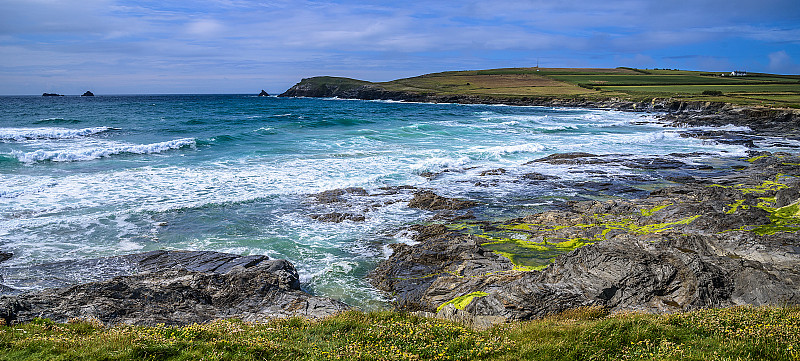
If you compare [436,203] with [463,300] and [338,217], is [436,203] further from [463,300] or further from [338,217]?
[463,300]

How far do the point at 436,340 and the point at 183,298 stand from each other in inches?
257

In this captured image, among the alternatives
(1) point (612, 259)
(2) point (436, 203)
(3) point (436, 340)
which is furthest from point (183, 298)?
(2) point (436, 203)

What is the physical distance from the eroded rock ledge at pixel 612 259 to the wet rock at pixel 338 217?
2.93 meters

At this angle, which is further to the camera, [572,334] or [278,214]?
[278,214]

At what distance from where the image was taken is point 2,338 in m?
7.57

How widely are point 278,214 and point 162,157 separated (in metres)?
20.0

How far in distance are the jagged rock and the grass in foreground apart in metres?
1.06

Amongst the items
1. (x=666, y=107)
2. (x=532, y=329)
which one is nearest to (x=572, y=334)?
(x=532, y=329)

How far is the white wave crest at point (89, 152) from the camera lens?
32.8m

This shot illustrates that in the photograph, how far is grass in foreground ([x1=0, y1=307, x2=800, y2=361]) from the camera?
7062 millimetres

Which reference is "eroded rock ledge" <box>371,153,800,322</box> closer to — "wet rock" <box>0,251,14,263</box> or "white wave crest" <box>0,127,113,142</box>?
"wet rock" <box>0,251,14,263</box>

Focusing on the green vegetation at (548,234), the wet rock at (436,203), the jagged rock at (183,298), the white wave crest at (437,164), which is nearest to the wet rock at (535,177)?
the white wave crest at (437,164)

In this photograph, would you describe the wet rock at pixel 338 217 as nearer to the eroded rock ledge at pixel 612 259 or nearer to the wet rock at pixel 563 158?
the eroded rock ledge at pixel 612 259

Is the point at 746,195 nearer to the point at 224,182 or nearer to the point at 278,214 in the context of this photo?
the point at 278,214
